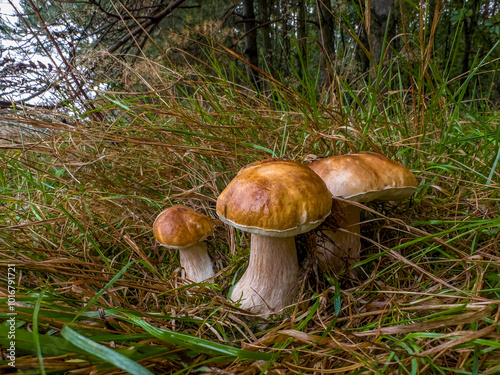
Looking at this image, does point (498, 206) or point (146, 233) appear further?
point (146, 233)

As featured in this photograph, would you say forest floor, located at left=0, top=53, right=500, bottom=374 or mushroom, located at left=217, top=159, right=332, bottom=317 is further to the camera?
mushroom, located at left=217, top=159, right=332, bottom=317

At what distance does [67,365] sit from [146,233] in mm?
957

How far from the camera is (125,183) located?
178cm

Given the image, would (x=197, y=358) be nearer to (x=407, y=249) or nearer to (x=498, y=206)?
(x=407, y=249)

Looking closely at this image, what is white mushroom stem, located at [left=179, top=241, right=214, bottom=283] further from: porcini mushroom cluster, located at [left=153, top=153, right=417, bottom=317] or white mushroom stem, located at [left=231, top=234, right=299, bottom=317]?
white mushroom stem, located at [left=231, top=234, right=299, bottom=317]

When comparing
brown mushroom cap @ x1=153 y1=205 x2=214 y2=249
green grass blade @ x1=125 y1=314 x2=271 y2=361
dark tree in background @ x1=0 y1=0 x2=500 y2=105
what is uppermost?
dark tree in background @ x1=0 y1=0 x2=500 y2=105

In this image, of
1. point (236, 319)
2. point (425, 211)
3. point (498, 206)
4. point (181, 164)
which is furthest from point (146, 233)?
point (498, 206)

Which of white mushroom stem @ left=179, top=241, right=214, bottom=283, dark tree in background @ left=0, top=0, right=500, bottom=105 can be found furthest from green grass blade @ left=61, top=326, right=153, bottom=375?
dark tree in background @ left=0, top=0, right=500, bottom=105

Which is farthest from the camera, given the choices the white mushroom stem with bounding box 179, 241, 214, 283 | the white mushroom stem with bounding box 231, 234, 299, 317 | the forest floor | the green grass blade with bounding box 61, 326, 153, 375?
the white mushroom stem with bounding box 179, 241, 214, 283

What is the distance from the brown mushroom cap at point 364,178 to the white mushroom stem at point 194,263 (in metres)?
0.83

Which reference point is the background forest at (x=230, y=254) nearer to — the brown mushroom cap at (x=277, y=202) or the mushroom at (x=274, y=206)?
the mushroom at (x=274, y=206)

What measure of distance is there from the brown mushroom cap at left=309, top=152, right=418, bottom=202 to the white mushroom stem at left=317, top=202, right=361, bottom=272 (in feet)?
0.73

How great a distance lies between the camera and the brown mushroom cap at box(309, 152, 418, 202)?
1048 mm

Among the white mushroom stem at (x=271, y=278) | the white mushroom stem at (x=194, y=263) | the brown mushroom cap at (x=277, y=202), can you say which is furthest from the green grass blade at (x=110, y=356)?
the white mushroom stem at (x=194, y=263)
